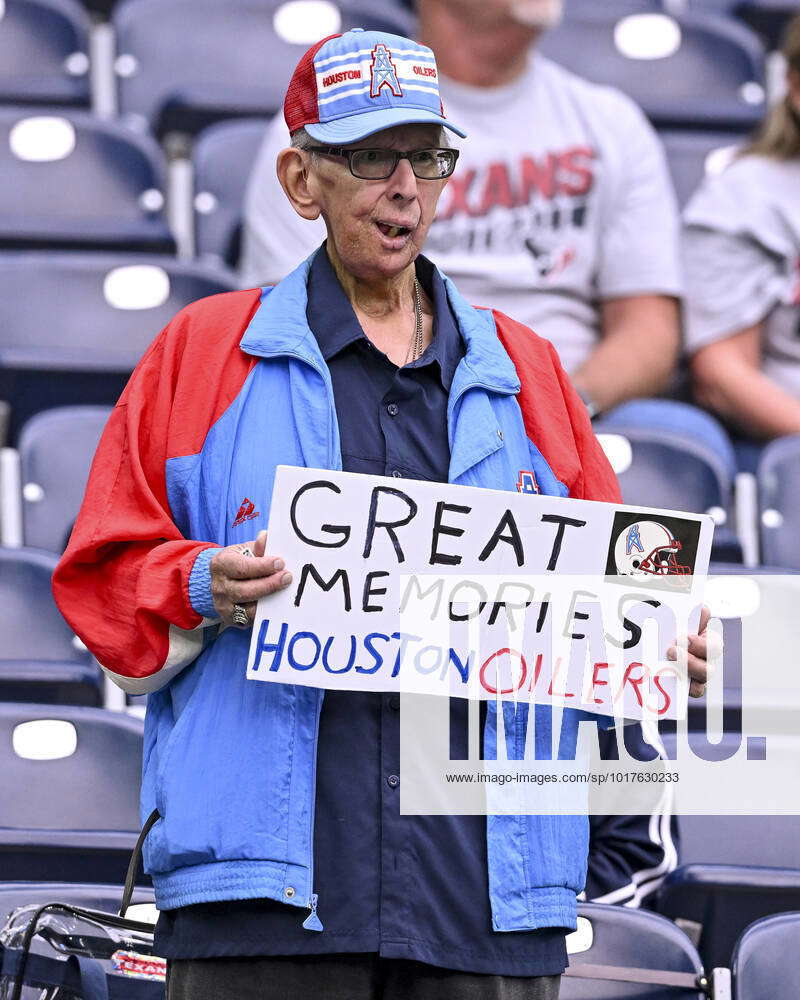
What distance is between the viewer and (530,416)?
1942 mm

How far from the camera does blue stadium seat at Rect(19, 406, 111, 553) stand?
11.4 ft

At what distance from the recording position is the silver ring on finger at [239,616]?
1.73 meters

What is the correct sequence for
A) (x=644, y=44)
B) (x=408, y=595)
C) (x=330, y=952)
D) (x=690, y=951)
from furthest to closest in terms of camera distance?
(x=644, y=44) < (x=690, y=951) < (x=408, y=595) < (x=330, y=952)

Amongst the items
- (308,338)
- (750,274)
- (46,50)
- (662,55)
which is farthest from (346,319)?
(662,55)

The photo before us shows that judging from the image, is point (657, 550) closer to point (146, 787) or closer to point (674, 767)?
point (146, 787)

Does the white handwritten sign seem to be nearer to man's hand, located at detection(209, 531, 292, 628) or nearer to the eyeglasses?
man's hand, located at detection(209, 531, 292, 628)

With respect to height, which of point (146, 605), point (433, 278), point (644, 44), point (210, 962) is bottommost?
point (210, 962)

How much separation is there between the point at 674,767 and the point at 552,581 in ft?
3.25

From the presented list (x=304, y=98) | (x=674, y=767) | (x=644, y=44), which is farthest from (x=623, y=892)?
(x=644, y=44)

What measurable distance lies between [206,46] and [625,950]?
130 inches

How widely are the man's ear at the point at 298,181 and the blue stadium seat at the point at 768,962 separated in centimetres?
113

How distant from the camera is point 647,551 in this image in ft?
5.98

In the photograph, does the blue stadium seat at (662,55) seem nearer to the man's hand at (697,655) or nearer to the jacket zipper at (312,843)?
the man's hand at (697,655)

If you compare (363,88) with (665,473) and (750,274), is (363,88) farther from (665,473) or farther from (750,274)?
(750,274)
